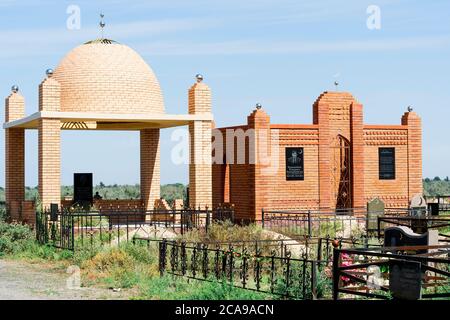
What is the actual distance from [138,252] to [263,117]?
36.2ft

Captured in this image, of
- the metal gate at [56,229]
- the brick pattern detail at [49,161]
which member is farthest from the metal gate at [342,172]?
the metal gate at [56,229]

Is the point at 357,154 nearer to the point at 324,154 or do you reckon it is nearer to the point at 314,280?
the point at 324,154

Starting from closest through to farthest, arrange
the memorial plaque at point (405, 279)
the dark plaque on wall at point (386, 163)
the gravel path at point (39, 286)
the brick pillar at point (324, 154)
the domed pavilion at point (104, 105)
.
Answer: the memorial plaque at point (405, 279) → the gravel path at point (39, 286) → the domed pavilion at point (104, 105) → the brick pillar at point (324, 154) → the dark plaque on wall at point (386, 163)

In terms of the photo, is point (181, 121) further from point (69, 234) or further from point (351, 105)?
point (351, 105)

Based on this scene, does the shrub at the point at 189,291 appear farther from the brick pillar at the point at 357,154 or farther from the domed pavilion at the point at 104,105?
the brick pillar at the point at 357,154

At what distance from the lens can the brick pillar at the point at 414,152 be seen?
3222cm

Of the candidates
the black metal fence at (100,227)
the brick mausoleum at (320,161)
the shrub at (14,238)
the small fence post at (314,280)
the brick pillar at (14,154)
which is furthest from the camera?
the brick pillar at (14,154)

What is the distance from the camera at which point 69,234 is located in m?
21.3

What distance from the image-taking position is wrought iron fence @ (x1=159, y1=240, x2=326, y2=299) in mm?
13591

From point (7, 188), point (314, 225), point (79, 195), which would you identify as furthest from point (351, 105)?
point (7, 188)

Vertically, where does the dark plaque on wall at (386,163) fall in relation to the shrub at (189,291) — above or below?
above

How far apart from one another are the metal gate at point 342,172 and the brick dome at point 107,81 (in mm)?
7787

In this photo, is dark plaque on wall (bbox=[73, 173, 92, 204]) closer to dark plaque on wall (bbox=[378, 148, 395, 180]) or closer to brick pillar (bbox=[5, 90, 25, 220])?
brick pillar (bbox=[5, 90, 25, 220])
